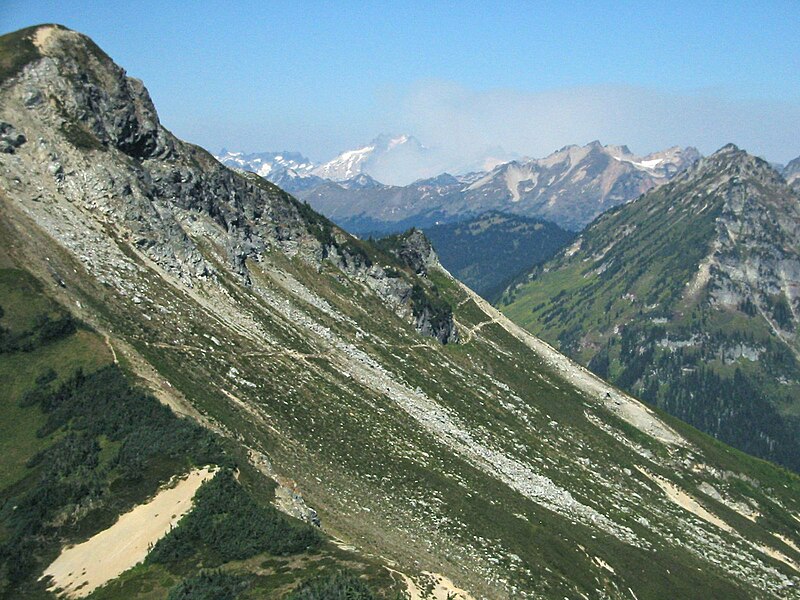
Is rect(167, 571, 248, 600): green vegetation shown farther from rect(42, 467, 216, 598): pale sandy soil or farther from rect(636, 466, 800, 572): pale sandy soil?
rect(636, 466, 800, 572): pale sandy soil

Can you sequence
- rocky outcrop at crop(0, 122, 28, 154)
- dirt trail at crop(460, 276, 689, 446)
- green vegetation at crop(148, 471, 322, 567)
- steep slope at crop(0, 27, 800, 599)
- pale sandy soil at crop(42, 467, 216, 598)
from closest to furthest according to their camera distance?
pale sandy soil at crop(42, 467, 216, 598) → green vegetation at crop(148, 471, 322, 567) → steep slope at crop(0, 27, 800, 599) → rocky outcrop at crop(0, 122, 28, 154) → dirt trail at crop(460, 276, 689, 446)

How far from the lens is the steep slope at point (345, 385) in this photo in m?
76.1

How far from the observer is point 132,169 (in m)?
119

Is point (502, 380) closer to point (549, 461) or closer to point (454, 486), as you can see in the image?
point (549, 461)

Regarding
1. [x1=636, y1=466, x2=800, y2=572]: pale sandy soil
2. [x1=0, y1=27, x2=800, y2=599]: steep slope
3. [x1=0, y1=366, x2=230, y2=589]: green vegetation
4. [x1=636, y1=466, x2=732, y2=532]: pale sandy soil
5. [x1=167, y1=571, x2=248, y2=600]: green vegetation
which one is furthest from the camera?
[x1=636, y1=466, x2=732, y2=532]: pale sandy soil

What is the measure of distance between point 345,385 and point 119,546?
59240mm

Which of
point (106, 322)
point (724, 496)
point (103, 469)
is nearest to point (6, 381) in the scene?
point (106, 322)

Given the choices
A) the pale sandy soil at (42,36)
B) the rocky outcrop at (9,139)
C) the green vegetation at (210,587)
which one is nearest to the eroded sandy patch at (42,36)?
the pale sandy soil at (42,36)

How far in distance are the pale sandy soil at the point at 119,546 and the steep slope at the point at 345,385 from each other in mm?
2119

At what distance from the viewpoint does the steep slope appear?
76.1 meters

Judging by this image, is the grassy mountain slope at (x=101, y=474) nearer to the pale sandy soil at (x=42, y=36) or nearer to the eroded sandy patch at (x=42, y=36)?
the eroded sandy patch at (x=42, y=36)

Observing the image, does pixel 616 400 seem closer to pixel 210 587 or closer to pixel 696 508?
pixel 696 508

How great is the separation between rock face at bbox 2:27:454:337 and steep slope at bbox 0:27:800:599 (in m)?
0.40

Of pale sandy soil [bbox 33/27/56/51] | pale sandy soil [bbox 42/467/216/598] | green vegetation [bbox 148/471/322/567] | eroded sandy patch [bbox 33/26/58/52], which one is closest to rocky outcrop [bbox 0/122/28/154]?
eroded sandy patch [bbox 33/26/58/52]
